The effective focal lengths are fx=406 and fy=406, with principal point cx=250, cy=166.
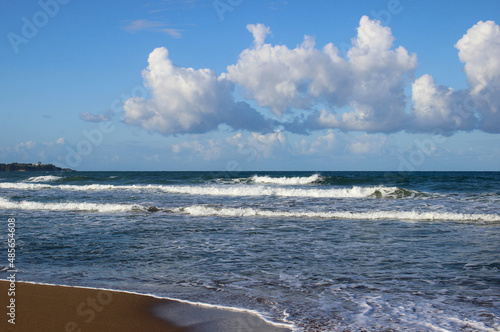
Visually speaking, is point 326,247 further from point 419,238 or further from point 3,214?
point 3,214

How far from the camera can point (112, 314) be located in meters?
4.79

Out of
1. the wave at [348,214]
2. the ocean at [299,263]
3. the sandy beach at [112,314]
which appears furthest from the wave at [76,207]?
the sandy beach at [112,314]

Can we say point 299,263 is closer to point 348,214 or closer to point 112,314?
point 112,314

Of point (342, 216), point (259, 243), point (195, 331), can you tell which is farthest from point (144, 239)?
point (342, 216)

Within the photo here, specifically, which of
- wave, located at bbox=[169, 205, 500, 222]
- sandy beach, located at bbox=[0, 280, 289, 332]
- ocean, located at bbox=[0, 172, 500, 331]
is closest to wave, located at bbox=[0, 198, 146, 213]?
wave, located at bbox=[169, 205, 500, 222]

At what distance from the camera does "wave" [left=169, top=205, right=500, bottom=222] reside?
14.7 metres

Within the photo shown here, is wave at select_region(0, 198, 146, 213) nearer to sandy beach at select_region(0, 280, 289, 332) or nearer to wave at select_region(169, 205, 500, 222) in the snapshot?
wave at select_region(169, 205, 500, 222)

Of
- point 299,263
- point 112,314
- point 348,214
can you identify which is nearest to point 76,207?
A: point 348,214

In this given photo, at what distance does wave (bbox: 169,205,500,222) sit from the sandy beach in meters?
10.5

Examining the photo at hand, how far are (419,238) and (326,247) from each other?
287 centimetres

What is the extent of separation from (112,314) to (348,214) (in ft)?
40.1

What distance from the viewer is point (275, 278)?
6516 millimetres

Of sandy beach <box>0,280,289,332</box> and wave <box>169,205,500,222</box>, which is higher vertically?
wave <box>169,205,500,222</box>

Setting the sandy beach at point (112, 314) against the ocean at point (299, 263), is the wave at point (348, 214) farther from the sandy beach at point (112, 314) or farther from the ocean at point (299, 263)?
the sandy beach at point (112, 314)
